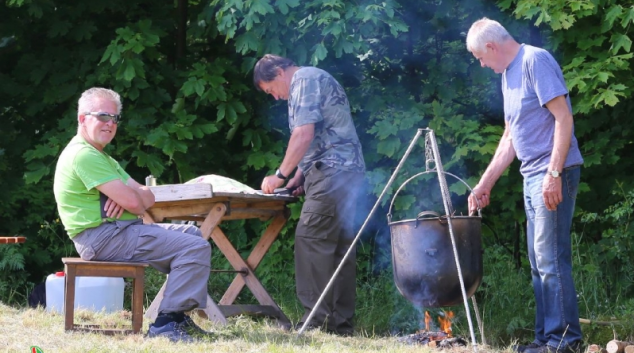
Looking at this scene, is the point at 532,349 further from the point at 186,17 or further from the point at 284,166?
the point at 186,17

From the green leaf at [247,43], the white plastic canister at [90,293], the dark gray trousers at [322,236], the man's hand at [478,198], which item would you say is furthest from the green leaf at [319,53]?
the white plastic canister at [90,293]

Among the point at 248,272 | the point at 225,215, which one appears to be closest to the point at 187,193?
the point at 225,215

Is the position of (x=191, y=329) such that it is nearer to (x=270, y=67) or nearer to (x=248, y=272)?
(x=248, y=272)

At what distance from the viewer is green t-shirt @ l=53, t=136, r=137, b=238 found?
15.5 ft

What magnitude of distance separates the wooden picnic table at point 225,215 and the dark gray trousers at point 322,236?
32 centimetres

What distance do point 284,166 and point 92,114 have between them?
1369 millimetres

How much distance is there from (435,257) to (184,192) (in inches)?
64.3

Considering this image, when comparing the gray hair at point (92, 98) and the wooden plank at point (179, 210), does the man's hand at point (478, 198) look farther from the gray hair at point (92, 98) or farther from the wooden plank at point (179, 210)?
the gray hair at point (92, 98)

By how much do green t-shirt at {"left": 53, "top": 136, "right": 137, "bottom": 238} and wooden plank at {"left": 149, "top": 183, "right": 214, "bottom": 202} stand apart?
0.60m

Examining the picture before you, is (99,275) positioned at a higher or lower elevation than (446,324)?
higher

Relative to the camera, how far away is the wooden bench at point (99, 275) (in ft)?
15.6

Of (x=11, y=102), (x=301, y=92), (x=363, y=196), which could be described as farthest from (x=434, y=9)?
(x=11, y=102)

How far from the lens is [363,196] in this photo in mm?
7266

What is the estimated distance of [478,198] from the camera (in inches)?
212
